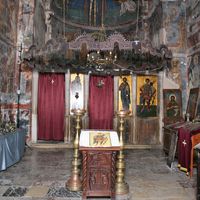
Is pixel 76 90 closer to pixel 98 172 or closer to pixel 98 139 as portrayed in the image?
pixel 98 139

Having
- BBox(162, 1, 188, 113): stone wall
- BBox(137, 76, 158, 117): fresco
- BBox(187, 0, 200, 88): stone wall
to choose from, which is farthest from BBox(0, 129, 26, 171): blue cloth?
BBox(187, 0, 200, 88): stone wall

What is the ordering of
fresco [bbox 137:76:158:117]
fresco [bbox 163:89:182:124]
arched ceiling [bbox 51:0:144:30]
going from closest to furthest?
fresco [bbox 163:89:182:124], fresco [bbox 137:76:158:117], arched ceiling [bbox 51:0:144:30]

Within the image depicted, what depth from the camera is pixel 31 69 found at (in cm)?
926

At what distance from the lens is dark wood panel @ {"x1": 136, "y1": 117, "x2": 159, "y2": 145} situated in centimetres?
948

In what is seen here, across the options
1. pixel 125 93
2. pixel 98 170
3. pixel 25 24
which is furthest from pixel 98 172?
pixel 25 24

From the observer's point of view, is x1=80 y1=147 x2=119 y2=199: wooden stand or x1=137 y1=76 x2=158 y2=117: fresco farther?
x1=137 y1=76 x2=158 y2=117: fresco

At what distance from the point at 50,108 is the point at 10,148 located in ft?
10.8

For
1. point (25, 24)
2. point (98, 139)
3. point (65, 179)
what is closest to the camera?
point (98, 139)

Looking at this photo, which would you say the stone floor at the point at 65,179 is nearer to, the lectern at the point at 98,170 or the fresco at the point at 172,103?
the lectern at the point at 98,170

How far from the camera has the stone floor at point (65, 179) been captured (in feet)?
14.6

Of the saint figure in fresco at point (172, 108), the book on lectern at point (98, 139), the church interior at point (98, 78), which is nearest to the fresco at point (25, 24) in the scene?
the church interior at point (98, 78)

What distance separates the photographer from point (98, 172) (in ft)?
13.7

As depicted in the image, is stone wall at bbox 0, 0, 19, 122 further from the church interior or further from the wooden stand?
the wooden stand

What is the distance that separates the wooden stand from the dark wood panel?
5416mm
